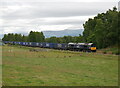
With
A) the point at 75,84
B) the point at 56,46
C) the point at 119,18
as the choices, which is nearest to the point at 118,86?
the point at 75,84

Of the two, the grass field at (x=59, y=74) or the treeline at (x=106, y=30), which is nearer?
the grass field at (x=59, y=74)

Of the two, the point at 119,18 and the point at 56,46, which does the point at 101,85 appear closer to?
the point at 119,18

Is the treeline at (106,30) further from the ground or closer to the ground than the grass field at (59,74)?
further from the ground

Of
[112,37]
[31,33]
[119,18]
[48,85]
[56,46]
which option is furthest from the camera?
[31,33]

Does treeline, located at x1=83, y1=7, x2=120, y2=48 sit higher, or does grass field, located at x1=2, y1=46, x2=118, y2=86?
treeline, located at x1=83, y1=7, x2=120, y2=48

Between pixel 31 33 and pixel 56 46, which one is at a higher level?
pixel 31 33

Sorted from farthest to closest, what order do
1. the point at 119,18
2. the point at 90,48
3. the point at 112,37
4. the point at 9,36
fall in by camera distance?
the point at 9,36, the point at 90,48, the point at 112,37, the point at 119,18

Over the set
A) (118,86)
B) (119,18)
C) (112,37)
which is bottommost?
(118,86)

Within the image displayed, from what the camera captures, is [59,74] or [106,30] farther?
[106,30]

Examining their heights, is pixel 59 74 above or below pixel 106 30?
below

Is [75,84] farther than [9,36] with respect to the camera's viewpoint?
No

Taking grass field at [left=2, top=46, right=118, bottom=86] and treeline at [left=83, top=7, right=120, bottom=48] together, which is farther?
treeline at [left=83, top=7, right=120, bottom=48]

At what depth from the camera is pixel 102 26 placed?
56.9 metres

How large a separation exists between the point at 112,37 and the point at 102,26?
8.70m
